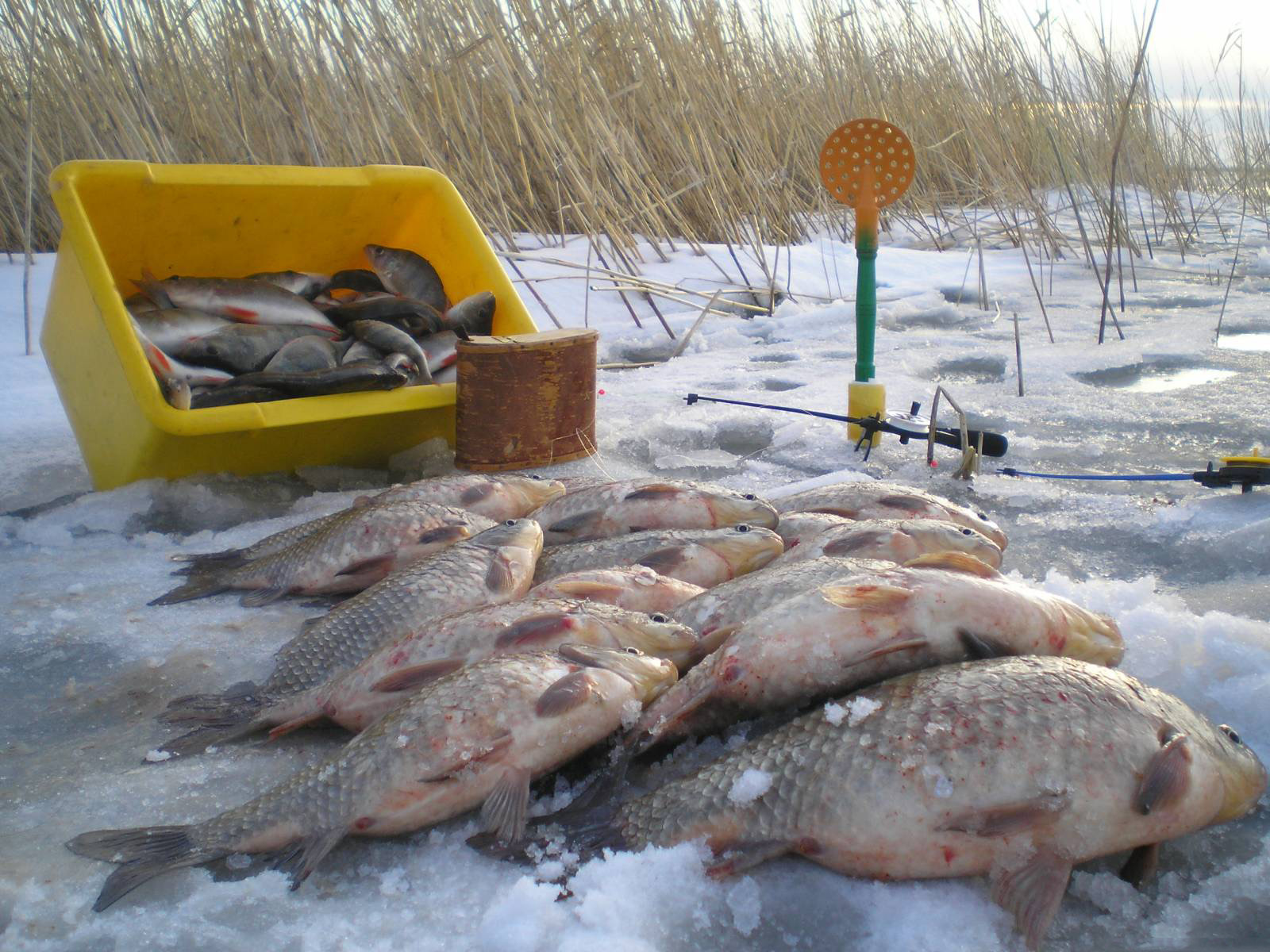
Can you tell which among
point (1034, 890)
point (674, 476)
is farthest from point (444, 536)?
point (1034, 890)

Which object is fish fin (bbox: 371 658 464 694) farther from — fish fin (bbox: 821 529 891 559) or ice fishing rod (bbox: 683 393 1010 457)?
ice fishing rod (bbox: 683 393 1010 457)

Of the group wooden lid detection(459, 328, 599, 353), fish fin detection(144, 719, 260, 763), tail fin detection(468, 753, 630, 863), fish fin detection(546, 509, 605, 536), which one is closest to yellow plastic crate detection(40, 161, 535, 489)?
wooden lid detection(459, 328, 599, 353)

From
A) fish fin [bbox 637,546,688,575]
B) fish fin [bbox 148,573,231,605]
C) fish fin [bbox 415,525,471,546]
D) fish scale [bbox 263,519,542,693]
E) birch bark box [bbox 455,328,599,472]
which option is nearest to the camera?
fish scale [bbox 263,519,542,693]

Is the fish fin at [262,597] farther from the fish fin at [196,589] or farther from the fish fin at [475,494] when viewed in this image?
the fish fin at [475,494]

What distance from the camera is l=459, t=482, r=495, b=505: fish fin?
10.9ft

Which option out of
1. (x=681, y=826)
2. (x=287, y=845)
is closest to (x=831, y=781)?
(x=681, y=826)

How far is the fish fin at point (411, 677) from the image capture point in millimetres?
2180

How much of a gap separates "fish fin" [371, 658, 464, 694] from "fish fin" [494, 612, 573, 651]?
114 mm

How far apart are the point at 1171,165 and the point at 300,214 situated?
9.83 metres

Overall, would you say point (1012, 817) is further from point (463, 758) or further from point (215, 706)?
point (215, 706)

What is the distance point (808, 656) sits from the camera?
2.00 meters

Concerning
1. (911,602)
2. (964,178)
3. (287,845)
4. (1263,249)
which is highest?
(964,178)

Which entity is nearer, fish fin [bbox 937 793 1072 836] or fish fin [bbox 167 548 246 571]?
fish fin [bbox 937 793 1072 836]

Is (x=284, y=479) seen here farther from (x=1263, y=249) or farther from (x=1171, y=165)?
(x=1171, y=165)
